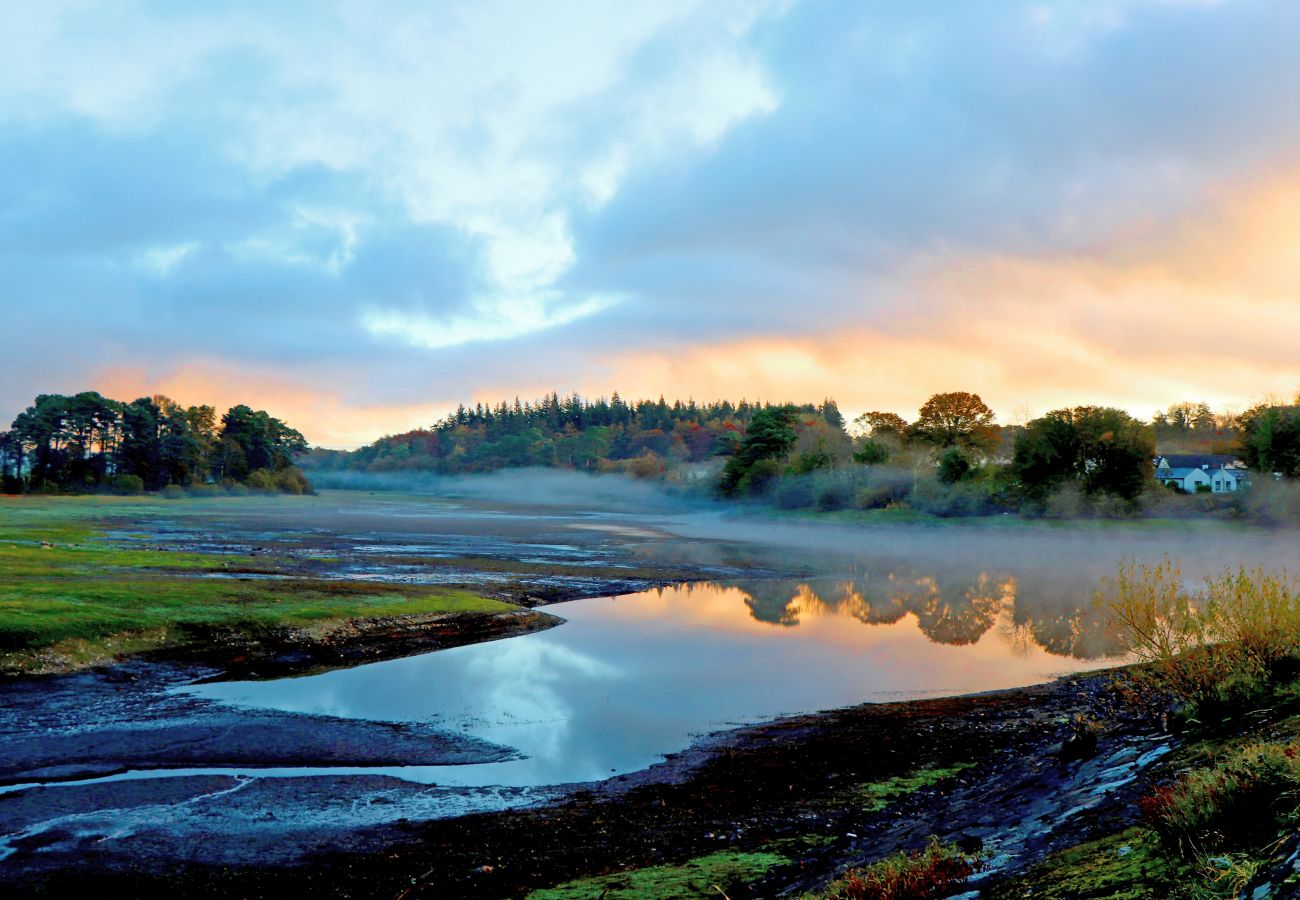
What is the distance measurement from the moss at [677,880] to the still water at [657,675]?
4.50m

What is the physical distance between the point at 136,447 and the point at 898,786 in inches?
6102

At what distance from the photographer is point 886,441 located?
11069 cm

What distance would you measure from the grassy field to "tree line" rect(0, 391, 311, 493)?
96.7 meters

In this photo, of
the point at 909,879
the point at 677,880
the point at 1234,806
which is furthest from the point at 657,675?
the point at 1234,806

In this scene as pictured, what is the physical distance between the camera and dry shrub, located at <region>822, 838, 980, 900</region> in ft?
25.0

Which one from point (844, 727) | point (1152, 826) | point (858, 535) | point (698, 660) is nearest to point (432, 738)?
point (844, 727)

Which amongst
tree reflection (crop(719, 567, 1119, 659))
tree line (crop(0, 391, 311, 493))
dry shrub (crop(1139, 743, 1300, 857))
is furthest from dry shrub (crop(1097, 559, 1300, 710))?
tree line (crop(0, 391, 311, 493))

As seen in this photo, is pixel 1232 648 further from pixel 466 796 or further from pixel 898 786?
pixel 466 796

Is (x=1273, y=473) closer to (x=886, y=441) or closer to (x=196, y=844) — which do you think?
(x=886, y=441)

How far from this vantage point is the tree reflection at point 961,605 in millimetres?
30406

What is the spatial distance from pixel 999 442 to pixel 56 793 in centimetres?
→ 11347

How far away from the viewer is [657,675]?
2327 cm

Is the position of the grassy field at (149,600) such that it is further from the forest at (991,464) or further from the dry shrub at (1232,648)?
the forest at (991,464)

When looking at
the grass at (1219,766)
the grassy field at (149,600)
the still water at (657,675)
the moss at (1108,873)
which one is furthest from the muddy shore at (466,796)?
the grassy field at (149,600)
